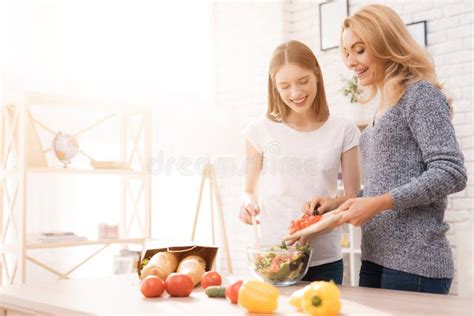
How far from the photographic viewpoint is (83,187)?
457 centimetres

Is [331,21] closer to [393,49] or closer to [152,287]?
[393,49]

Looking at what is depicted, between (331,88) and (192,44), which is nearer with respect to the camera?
(331,88)

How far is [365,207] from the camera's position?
1.61 metres

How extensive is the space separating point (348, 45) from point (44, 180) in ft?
10.2

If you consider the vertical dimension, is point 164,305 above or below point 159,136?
below

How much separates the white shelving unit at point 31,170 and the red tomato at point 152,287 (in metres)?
2.34

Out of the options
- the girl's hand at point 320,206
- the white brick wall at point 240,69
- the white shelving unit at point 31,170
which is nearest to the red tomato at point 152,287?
the girl's hand at point 320,206

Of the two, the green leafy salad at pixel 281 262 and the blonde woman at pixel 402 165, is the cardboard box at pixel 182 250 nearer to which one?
the green leafy salad at pixel 281 262

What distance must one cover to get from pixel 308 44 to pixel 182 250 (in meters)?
3.80

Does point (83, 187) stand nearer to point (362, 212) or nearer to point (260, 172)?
point (260, 172)

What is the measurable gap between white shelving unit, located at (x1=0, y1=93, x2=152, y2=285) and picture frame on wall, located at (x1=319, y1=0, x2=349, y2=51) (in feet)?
5.73

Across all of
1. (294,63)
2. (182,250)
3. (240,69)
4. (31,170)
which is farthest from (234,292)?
(240,69)

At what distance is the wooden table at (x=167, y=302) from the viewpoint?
1.37m

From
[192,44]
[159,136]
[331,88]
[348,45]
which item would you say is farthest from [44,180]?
[348,45]
